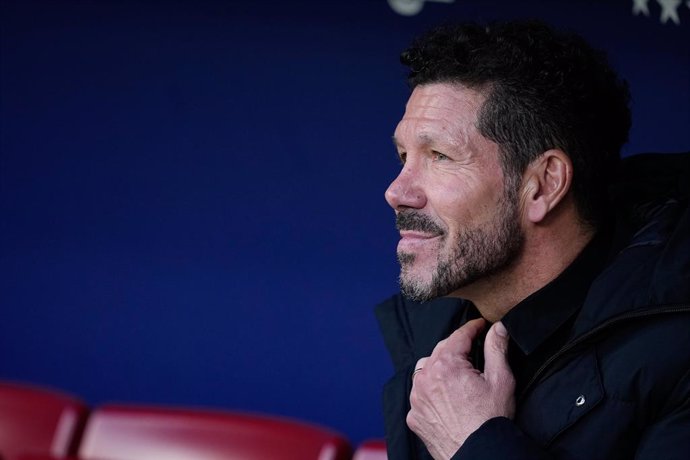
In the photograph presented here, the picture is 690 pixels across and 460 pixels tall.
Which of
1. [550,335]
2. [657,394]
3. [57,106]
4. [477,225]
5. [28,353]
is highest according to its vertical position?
[57,106]

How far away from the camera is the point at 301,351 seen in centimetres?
255

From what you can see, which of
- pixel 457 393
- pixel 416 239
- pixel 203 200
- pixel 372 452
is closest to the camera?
pixel 457 393

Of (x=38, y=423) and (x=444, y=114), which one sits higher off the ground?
(x=444, y=114)

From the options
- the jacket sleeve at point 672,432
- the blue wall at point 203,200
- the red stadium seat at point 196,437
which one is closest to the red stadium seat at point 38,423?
the red stadium seat at point 196,437

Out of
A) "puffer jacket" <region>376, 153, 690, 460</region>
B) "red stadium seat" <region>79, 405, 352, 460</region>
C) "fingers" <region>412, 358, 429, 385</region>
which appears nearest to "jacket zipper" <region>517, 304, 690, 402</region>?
"puffer jacket" <region>376, 153, 690, 460</region>

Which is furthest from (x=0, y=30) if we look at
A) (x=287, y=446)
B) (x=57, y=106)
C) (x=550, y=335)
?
(x=550, y=335)

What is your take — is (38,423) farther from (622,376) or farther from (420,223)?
(622,376)

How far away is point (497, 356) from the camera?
1.24 m

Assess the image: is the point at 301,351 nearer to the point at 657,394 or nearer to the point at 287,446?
the point at 287,446

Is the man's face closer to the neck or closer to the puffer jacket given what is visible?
the neck

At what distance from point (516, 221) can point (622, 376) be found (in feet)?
0.88

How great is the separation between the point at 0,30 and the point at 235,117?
2.04ft

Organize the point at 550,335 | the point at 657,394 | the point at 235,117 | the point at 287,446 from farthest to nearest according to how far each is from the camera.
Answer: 1. the point at 235,117
2. the point at 287,446
3. the point at 550,335
4. the point at 657,394

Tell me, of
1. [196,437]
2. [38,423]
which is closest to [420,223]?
[196,437]
